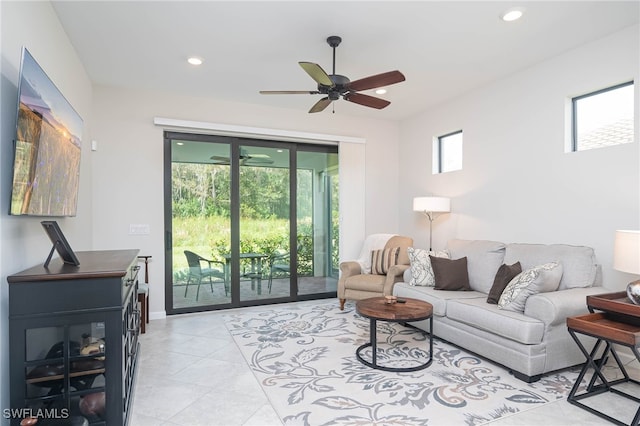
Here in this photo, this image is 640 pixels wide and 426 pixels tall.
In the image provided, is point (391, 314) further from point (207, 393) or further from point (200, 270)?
point (200, 270)

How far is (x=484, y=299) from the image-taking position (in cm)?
347

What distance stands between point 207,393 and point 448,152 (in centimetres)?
427

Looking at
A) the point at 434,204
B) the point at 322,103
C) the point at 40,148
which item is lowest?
the point at 434,204

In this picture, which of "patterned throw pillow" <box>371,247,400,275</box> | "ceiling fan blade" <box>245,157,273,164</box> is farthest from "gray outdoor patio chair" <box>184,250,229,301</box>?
"patterned throw pillow" <box>371,247,400,275</box>

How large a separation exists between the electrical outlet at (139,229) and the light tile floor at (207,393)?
1.31 metres

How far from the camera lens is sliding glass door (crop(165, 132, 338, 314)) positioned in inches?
189

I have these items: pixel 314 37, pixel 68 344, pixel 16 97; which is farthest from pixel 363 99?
pixel 68 344

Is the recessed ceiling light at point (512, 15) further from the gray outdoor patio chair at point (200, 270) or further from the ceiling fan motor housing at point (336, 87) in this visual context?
the gray outdoor patio chair at point (200, 270)

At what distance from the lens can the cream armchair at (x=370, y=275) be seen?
4.41 meters

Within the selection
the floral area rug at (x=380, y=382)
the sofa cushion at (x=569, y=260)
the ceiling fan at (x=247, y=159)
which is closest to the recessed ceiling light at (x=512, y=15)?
the sofa cushion at (x=569, y=260)

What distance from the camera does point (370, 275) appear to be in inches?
190

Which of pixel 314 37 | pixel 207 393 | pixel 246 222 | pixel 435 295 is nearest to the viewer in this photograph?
pixel 207 393

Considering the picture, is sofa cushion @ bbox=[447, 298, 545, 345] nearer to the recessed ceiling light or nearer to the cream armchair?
the cream armchair

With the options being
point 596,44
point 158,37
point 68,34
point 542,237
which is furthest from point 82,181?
point 596,44
